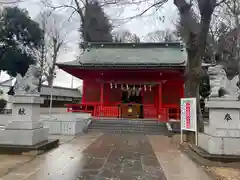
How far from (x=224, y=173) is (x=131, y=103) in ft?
41.3

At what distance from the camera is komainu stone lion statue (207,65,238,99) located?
6.51 meters

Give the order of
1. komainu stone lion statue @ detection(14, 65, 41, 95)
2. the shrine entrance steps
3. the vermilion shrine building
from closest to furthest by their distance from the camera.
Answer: komainu stone lion statue @ detection(14, 65, 41, 95), the shrine entrance steps, the vermilion shrine building

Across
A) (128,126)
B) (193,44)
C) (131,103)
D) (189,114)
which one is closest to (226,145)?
(189,114)

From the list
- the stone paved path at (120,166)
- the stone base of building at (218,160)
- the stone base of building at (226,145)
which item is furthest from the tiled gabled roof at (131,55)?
the stone base of building at (218,160)

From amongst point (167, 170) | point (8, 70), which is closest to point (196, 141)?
point (167, 170)

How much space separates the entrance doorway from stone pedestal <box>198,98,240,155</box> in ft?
34.9

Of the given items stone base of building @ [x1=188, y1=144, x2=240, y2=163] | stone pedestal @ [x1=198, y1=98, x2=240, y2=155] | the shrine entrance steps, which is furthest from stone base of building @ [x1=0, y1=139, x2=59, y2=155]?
the shrine entrance steps

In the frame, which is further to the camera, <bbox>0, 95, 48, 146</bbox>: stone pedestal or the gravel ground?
<bbox>0, 95, 48, 146</bbox>: stone pedestal

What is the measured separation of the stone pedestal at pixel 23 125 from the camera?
6856 millimetres

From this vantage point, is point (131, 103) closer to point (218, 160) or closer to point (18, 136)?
point (18, 136)

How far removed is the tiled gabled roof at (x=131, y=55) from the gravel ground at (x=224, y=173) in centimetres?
1130

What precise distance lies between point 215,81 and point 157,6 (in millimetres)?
3764

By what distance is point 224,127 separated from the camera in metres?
6.26

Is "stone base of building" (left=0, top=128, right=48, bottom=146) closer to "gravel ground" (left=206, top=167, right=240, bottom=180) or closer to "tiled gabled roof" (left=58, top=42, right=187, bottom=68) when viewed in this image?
"gravel ground" (left=206, top=167, right=240, bottom=180)
